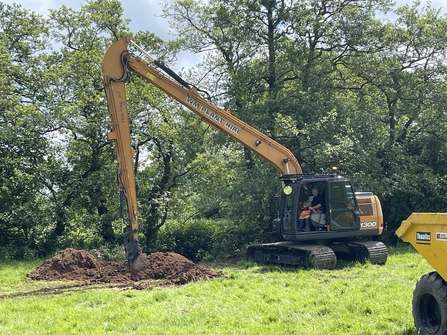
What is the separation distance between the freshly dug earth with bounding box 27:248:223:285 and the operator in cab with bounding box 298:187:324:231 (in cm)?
261

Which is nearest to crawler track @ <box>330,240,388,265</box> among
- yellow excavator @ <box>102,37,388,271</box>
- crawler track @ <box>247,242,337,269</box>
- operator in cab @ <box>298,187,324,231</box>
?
yellow excavator @ <box>102,37,388,271</box>

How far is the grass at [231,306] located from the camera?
21.8 ft

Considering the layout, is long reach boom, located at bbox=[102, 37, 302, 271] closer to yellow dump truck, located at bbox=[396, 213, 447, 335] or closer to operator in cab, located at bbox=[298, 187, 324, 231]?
operator in cab, located at bbox=[298, 187, 324, 231]

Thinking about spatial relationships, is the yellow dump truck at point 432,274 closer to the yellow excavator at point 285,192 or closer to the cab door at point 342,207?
the yellow excavator at point 285,192

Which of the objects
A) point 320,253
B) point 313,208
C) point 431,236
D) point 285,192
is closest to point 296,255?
point 320,253

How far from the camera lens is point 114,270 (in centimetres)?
1184

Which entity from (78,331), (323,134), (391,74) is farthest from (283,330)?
(391,74)

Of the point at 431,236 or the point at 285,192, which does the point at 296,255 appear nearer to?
the point at 285,192

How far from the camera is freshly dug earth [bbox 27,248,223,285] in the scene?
10.9 m

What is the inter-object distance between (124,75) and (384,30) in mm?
10353

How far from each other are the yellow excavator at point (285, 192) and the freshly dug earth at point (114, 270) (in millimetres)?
391

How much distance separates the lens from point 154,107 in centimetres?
1766

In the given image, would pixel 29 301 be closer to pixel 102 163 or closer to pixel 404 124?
pixel 102 163

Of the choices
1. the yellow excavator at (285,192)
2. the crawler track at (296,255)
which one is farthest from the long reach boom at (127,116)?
the crawler track at (296,255)
